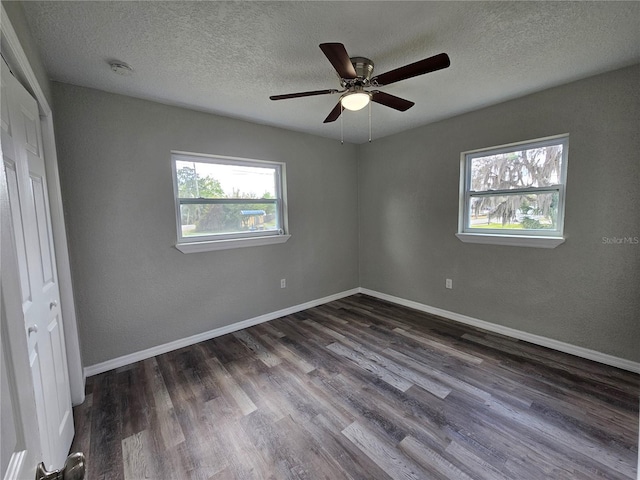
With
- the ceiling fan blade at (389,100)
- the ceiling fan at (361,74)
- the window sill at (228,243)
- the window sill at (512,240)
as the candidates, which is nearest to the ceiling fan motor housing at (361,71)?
the ceiling fan at (361,74)

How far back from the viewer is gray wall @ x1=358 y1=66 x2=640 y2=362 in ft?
→ 7.24

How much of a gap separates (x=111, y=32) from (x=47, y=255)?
1364 millimetres

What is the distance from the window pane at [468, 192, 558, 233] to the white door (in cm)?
368

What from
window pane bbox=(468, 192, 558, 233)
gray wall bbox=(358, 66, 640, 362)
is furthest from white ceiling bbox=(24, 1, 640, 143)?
window pane bbox=(468, 192, 558, 233)

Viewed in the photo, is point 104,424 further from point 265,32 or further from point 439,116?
point 439,116

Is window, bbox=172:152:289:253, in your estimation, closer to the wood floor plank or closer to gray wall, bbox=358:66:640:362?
gray wall, bbox=358:66:640:362

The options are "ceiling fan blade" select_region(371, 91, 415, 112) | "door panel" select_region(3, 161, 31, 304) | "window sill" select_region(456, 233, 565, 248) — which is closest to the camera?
"door panel" select_region(3, 161, 31, 304)

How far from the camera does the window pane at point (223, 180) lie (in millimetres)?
2828

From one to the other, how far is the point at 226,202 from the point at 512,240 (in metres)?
3.10

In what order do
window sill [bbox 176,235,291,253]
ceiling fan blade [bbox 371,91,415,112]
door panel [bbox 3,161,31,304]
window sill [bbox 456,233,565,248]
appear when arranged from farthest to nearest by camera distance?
window sill [bbox 176,235,291,253] → window sill [bbox 456,233,565,248] → ceiling fan blade [bbox 371,91,415,112] → door panel [bbox 3,161,31,304]

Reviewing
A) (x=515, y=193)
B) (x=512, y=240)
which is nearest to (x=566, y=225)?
(x=512, y=240)

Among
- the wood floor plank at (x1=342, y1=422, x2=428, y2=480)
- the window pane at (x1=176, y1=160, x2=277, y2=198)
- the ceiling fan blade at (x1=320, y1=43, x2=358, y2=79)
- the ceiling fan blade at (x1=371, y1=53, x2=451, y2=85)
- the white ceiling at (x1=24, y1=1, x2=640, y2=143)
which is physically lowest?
the wood floor plank at (x1=342, y1=422, x2=428, y2=480)

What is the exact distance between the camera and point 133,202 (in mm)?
2488

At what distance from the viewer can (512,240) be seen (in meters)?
2.81
